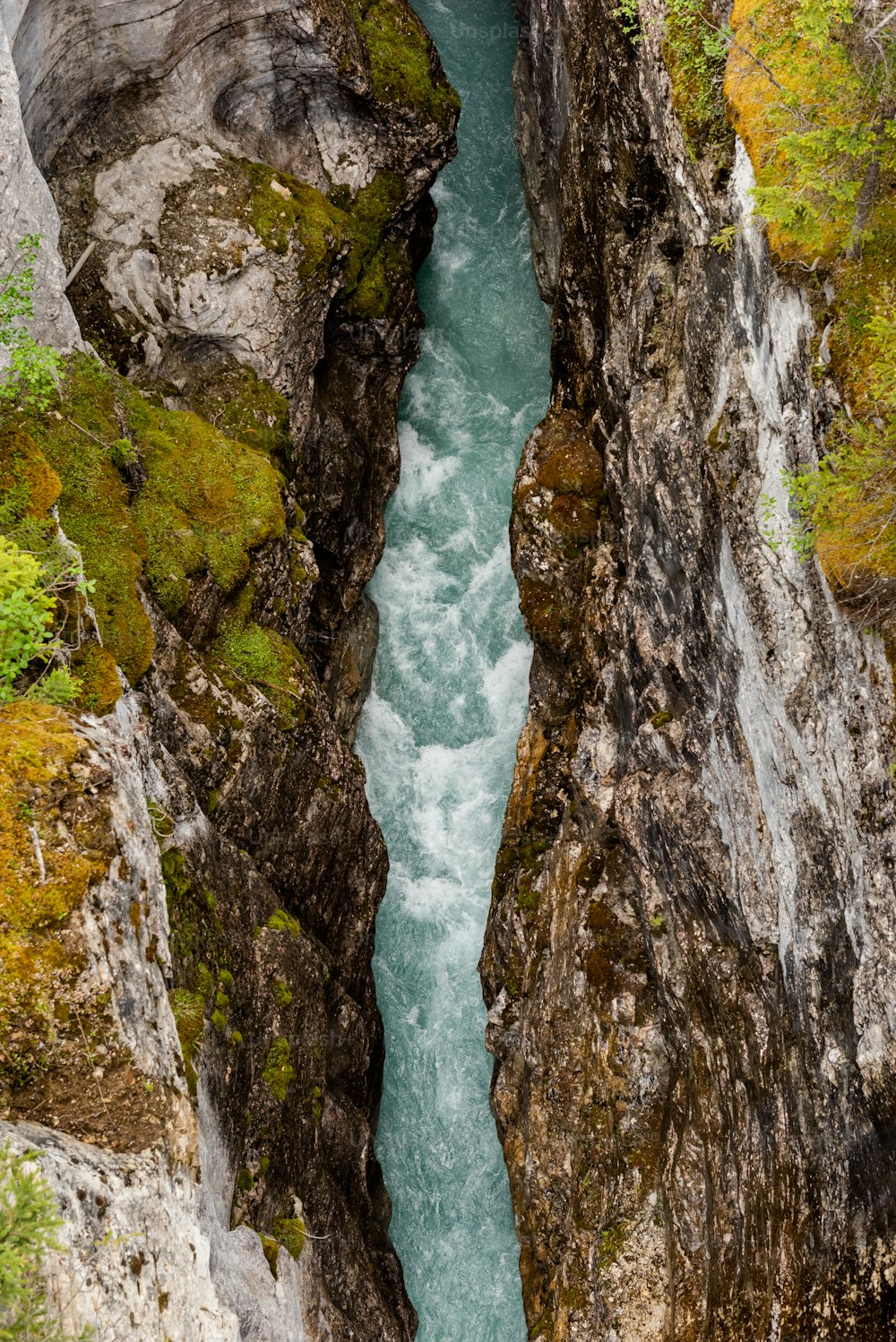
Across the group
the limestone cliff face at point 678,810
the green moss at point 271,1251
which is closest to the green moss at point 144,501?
the limestone cliff face at point 678,810

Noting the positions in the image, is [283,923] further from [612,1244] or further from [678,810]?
[612,1244]

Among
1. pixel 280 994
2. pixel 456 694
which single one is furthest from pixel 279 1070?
pixel 456 694

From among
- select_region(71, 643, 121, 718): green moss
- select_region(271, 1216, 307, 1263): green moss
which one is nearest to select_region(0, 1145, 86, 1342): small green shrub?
select_region(71, 643, 121, 718): green moss

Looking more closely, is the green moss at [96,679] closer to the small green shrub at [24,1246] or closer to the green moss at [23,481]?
the green moss at [23,481]

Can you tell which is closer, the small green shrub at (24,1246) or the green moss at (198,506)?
the small green shrub at (24,1246)

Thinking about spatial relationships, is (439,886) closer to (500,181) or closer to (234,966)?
(234,966)

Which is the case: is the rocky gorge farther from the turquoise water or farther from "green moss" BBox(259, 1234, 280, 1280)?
the turquoise water
